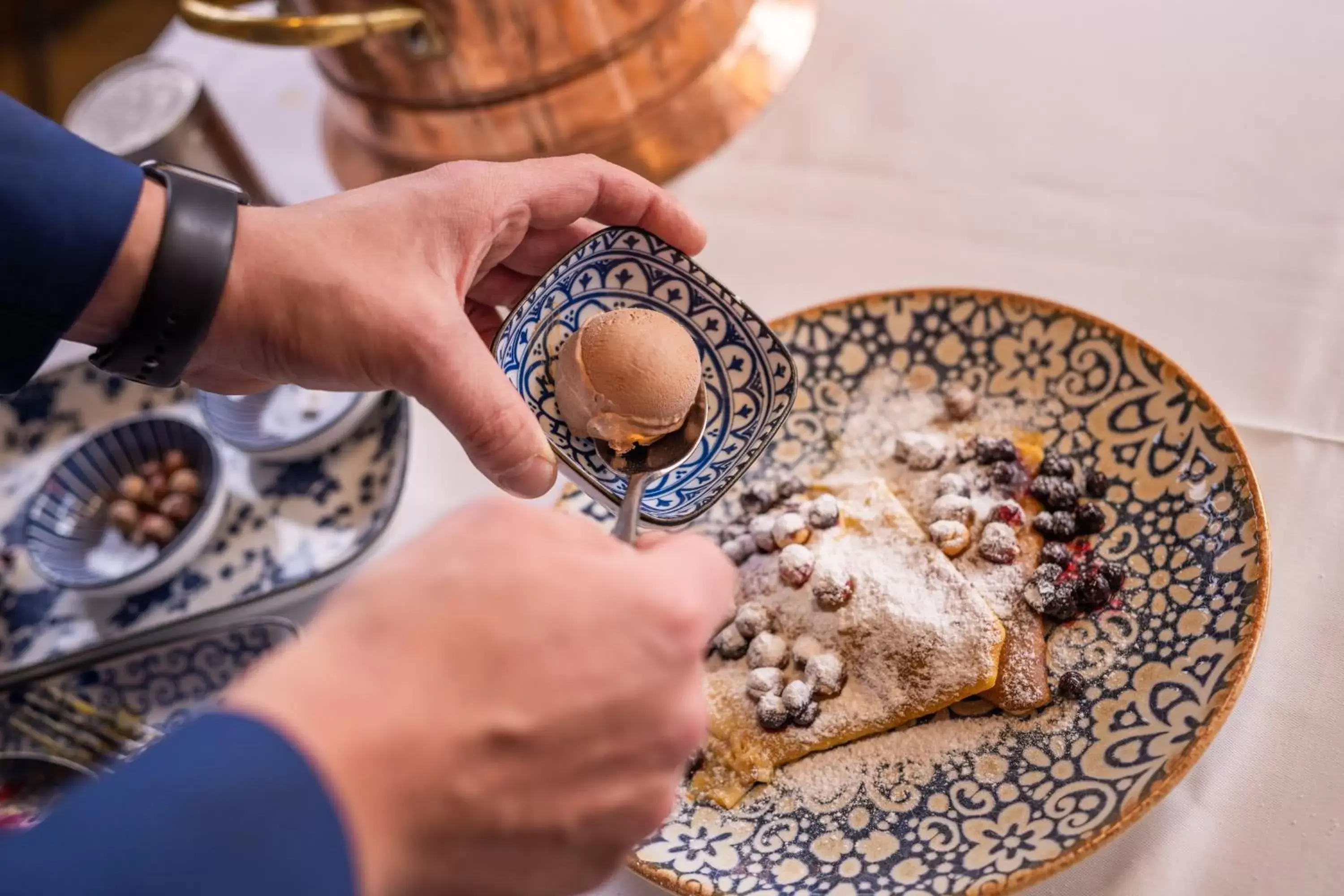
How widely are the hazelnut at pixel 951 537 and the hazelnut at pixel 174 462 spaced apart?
0.89 metres

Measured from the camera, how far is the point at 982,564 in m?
0.90

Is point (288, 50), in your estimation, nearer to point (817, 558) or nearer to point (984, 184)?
point (984, 184)

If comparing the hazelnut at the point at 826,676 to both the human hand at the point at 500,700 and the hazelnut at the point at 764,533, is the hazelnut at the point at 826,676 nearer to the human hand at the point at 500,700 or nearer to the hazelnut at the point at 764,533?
the hazelnut at the point at 764,533

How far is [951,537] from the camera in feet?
2.97

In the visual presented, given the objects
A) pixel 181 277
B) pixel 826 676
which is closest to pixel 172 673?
pixel 181 277

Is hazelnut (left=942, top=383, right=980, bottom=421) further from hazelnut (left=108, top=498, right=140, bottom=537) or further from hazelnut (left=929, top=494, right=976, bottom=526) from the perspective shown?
hazelnut (left=108, top=498, right=140, bottom=537)

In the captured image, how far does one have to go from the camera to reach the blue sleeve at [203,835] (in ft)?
1.41

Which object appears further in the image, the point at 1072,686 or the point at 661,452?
the point at 661,452

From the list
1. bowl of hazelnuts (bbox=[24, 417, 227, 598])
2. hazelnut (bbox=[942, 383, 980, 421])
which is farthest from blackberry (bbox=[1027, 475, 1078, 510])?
bowl of hazelnuts (bbox=[24, 417, 227, 598])

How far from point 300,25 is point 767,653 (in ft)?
2.62

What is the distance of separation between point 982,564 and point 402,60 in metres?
0.86

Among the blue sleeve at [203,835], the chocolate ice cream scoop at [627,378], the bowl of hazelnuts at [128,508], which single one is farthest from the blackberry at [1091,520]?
the bowl of hazelnuts at [128,508]

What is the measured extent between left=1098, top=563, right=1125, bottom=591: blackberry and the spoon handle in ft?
1.29

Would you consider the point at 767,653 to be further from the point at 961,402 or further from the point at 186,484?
the point at 186,484
